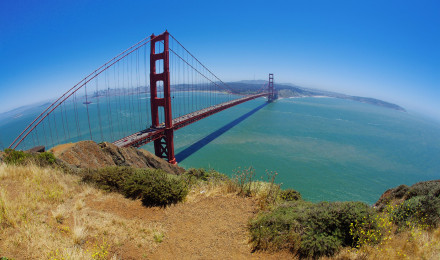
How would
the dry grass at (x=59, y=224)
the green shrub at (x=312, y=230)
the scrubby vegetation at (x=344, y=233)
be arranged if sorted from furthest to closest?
the green shrub at (x=312, y=230), the scrubby vegetation at (x=344, y=233), the dry grass at (x=59, y=224)

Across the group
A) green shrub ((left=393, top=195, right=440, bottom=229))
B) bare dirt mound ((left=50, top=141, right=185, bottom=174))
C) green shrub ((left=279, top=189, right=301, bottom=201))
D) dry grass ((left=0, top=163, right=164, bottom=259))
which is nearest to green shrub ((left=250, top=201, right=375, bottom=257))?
green shrub ((left=393, top=195, right=440, bottom=229))

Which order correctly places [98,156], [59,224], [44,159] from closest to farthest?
[59,224]
[44,159]
[98,156]

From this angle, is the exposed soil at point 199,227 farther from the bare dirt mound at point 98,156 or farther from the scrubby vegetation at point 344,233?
the bare dirt mound at point 98,156

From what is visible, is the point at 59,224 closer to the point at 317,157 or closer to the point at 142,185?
the point at 142,185

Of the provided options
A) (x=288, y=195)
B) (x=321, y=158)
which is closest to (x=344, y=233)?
(x=288, y=195)

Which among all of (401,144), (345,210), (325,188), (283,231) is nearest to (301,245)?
(283,231)

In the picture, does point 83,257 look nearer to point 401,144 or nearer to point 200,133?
point 200,133

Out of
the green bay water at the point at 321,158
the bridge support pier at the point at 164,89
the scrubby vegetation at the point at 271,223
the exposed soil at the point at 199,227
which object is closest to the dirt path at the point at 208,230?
the exposed soil at the point at 199,227
